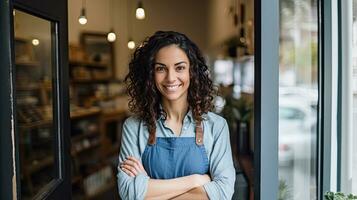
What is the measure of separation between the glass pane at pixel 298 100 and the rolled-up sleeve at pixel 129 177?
3.84 ft

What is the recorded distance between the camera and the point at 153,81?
1.53 meters

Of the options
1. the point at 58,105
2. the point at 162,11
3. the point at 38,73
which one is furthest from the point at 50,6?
the point at 162,11

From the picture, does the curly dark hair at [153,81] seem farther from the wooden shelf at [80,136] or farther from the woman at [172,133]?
the wooden shelf at [80,136]

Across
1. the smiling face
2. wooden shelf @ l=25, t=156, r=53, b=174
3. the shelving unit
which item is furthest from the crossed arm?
the shelving unit

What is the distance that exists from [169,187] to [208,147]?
0.23 meters

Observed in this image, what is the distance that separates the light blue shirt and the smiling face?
131 millimetres

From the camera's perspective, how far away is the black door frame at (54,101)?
1.30 m

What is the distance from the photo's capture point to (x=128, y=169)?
1484mm

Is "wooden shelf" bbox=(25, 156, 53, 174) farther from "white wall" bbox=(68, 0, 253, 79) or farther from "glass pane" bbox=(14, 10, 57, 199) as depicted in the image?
"white wall" bbox=(68, 0, 253, 79)

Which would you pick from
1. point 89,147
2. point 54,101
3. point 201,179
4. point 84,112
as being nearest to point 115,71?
point 84,112

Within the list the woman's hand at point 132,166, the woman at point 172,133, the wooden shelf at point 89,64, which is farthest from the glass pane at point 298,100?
the wooden shelf at point 89,64

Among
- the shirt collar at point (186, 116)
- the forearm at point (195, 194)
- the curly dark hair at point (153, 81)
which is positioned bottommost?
the forearm at point (195, 194)

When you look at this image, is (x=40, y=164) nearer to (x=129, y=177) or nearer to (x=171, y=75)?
(x=129, y=177)

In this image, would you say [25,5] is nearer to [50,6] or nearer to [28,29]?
[50,6]
